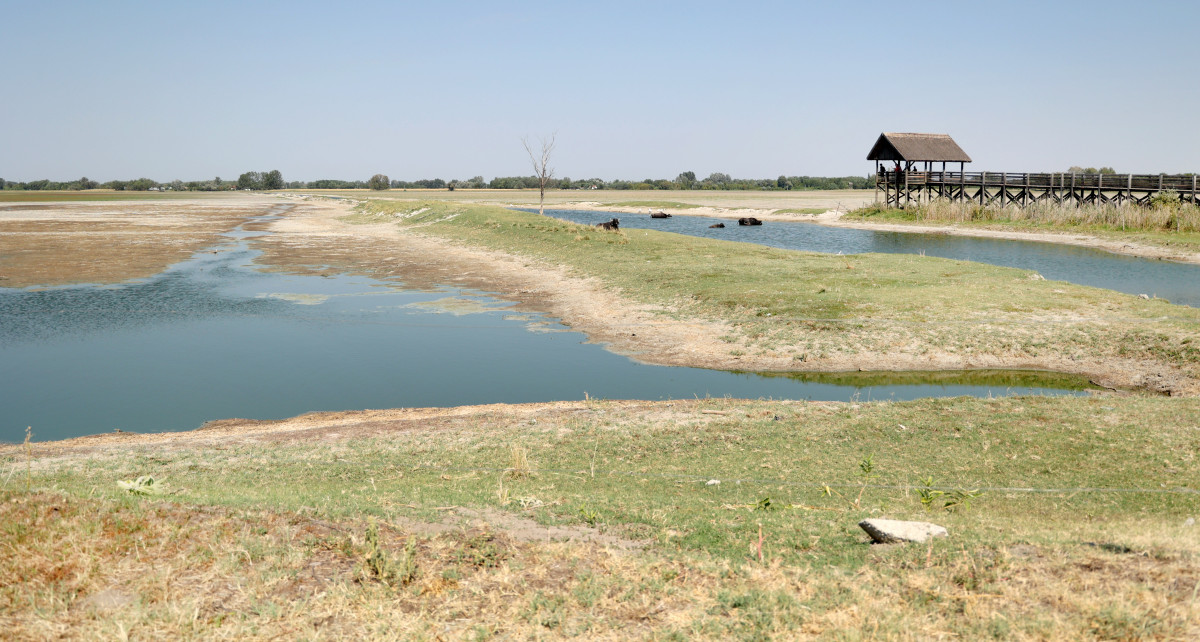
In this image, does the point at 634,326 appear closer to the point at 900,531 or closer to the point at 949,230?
the point at 900,531

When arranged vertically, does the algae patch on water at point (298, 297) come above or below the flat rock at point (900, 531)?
below

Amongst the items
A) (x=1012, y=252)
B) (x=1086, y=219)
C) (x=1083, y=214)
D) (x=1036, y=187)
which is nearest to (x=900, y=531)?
(x=1012, y=252)

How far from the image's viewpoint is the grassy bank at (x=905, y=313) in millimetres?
18391

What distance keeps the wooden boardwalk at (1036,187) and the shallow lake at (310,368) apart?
46.9 meters

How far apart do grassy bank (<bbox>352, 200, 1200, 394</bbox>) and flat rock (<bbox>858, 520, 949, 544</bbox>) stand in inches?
462

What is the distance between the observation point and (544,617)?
219 inches

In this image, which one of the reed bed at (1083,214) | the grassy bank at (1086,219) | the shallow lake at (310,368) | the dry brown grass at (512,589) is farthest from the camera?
the reed bed at (1083,214)

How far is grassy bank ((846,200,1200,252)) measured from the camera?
150 ft

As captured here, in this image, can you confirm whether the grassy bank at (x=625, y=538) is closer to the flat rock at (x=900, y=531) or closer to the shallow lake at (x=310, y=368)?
the flat rock at (x=900, y=531)

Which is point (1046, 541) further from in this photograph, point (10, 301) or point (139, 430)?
point (10, 301)

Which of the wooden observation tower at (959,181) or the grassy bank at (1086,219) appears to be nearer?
the grassy bank at (1086,219)

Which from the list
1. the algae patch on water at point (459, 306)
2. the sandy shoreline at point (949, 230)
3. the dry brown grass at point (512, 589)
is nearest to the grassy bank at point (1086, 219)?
the sandy shoreline at point (949, 230)

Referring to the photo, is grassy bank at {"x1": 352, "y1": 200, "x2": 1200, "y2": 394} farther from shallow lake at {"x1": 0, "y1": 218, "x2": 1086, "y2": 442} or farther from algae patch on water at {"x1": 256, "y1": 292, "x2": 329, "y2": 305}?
algae patch on water at {"x1": 256, "y1": 292, "x2": 329, "y2": 305}

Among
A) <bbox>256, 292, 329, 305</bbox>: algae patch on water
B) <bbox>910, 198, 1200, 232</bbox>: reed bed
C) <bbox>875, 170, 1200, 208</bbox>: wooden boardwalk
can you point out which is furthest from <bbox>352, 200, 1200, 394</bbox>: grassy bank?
<bbox>875, 170, 1200, 208</bbox>: wooden boardwalk
